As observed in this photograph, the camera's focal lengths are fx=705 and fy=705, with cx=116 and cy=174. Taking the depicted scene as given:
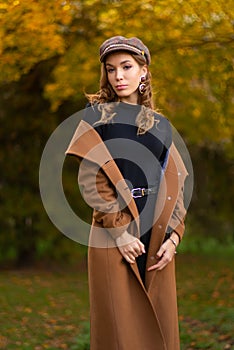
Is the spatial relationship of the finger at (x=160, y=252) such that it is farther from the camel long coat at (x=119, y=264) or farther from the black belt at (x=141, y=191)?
the black belt at (x=141, y=191)

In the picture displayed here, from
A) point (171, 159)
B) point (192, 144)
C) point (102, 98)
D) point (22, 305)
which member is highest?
point (192, 144)

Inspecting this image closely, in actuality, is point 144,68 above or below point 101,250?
above

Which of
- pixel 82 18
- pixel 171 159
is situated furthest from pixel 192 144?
pixel 171 159

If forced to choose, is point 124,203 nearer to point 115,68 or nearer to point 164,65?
point 115,68

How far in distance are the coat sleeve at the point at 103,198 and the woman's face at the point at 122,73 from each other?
1.27 feet

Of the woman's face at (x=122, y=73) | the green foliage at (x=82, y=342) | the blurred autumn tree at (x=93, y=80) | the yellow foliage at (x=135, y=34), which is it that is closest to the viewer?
the woman's face at (x=122, y=73)

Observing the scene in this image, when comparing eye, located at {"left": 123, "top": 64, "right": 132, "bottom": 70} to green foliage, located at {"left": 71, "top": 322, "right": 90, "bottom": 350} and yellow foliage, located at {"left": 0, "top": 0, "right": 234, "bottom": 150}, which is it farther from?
green foliage, located at {"left": 71, "top": 322, "right": 90, "bottom": 350}

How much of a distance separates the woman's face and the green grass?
2.96m

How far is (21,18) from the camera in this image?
5.80m

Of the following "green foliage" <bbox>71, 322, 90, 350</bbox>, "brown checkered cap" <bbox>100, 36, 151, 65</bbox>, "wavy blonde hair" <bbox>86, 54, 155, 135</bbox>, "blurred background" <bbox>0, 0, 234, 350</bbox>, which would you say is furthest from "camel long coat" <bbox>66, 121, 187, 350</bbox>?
"green foliage" <bbox>71, 322, 90, 350</bbox>

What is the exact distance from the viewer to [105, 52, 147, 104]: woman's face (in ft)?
10.8

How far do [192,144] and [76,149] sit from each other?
9178 millimetres

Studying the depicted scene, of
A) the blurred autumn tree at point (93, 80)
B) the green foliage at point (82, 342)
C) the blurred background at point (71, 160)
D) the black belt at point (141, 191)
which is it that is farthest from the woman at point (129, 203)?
the green foliage at point (82, 342)

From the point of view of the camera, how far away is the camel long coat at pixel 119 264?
3.20m
